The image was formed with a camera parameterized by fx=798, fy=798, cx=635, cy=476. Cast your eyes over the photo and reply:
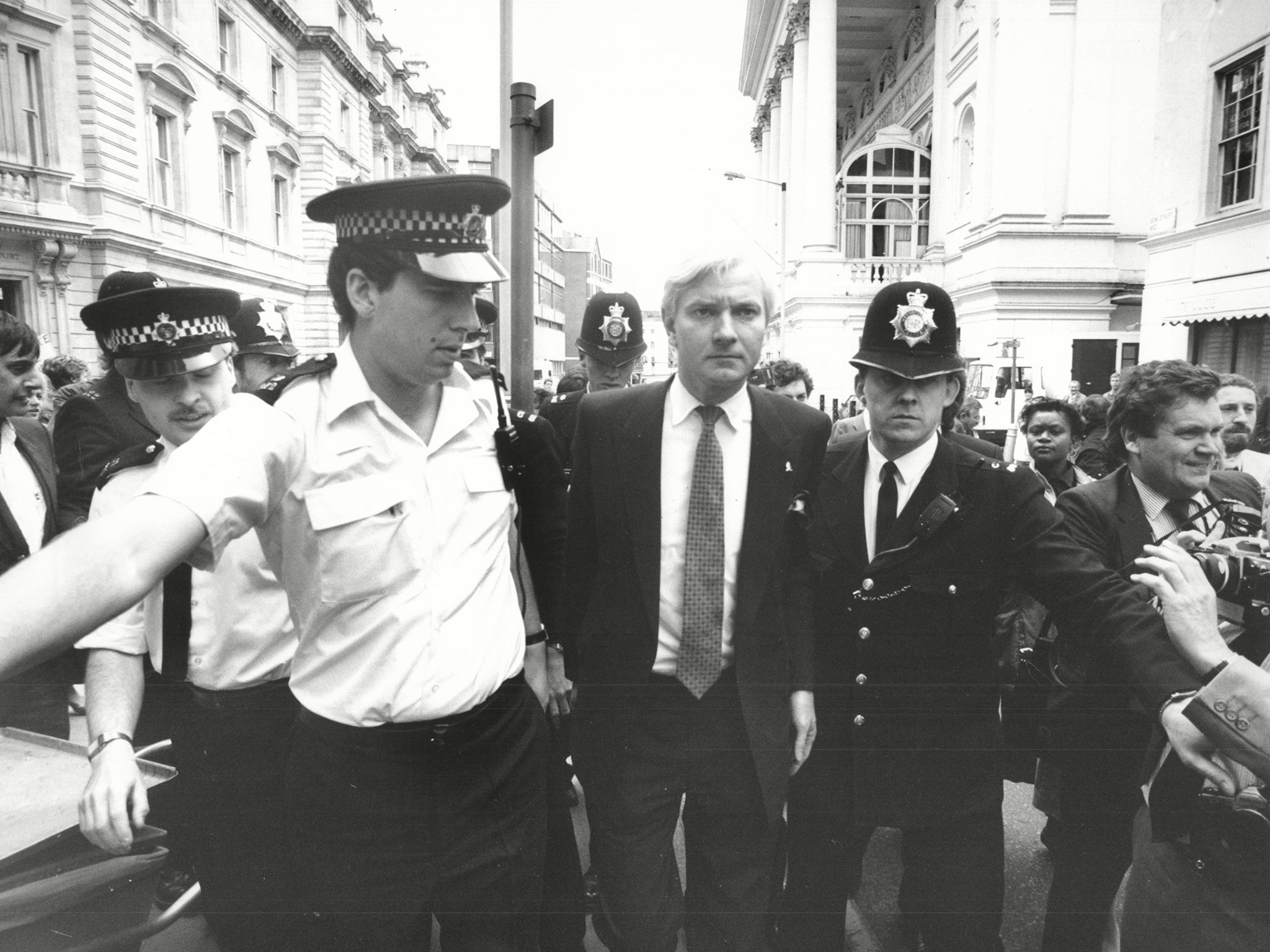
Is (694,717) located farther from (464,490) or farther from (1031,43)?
(1031,43)

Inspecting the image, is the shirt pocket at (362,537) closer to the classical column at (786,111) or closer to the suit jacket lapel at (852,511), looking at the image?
the suit jacket lapel at (852,511)

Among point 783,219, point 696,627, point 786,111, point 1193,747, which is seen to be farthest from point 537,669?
point 786,111

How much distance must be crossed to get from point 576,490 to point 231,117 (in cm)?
362

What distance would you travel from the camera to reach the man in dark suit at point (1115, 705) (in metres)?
2.41

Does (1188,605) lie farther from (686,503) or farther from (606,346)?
(606,346)

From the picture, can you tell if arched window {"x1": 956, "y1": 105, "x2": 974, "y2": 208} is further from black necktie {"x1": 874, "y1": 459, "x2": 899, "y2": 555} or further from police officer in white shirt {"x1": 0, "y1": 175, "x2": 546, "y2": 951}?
police officer in white shirt {"x1": 0, "y1": 175, "x2": 546, "y2": 951}

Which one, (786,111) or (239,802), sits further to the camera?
(786,111)

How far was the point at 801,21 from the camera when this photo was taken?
3056 centimetres

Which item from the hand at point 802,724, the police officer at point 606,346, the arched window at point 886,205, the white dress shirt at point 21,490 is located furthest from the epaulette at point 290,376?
the arched window at point 886,205

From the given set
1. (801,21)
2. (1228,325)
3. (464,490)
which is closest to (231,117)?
(464,490)

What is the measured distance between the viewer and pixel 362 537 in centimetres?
151

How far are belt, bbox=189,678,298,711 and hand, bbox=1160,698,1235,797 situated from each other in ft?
6.87

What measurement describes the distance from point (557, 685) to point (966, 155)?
23.1m

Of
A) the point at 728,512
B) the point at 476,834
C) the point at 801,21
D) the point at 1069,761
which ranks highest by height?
the point at 801,21
